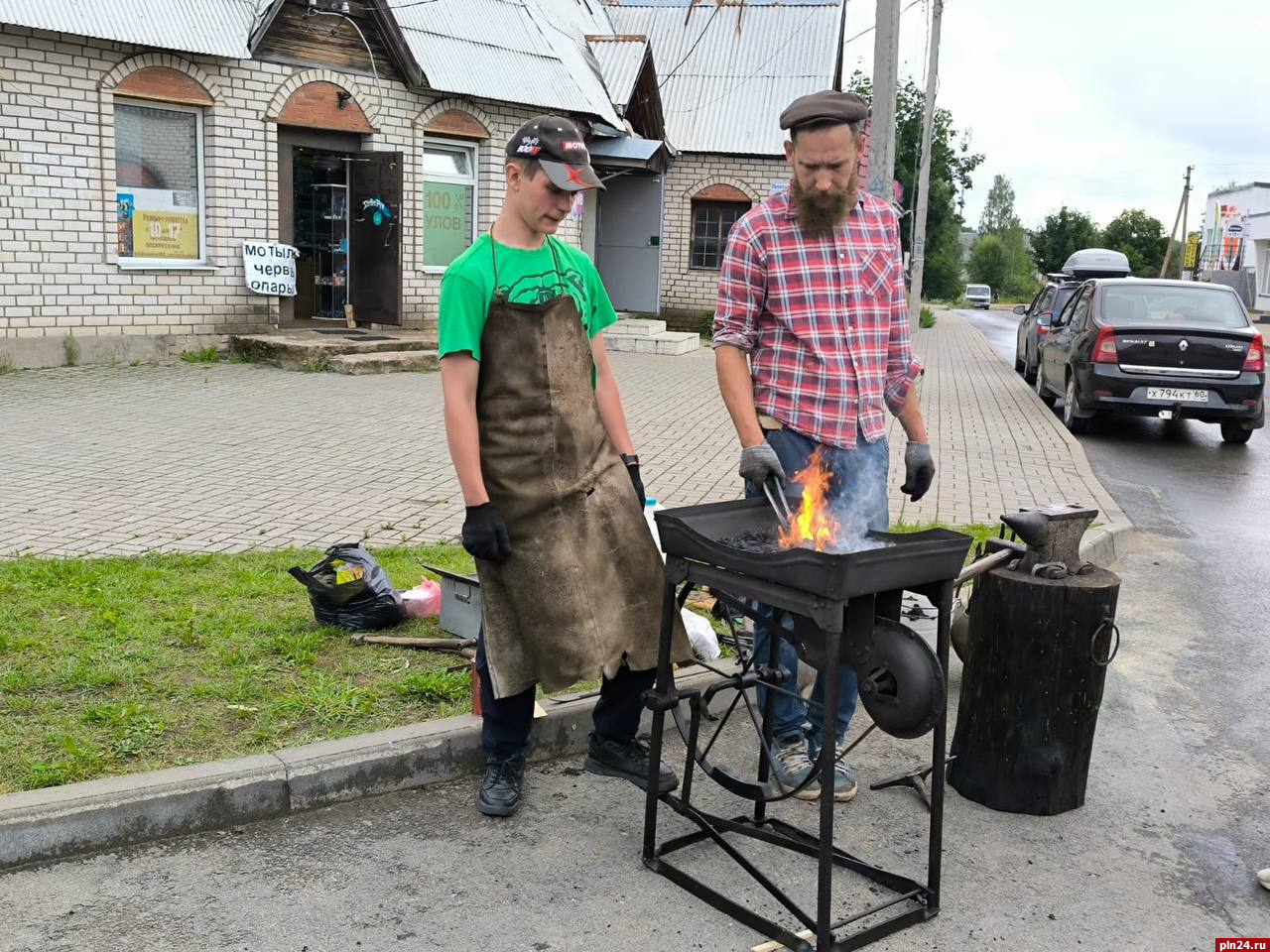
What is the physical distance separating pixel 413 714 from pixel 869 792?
1647 millimetres

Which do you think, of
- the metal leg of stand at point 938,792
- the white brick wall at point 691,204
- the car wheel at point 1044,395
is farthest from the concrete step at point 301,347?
the metal leg of stand at point 938,792

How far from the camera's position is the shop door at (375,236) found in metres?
16.0

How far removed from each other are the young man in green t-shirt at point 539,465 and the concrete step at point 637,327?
54.3ft

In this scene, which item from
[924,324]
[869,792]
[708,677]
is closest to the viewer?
[869,792]

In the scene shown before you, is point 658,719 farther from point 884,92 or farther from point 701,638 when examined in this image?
point 884,92

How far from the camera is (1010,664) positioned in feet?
13.1

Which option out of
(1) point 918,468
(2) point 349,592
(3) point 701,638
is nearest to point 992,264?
(3) point 701,638

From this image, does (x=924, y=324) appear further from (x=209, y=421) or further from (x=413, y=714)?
(x=413, y=714)

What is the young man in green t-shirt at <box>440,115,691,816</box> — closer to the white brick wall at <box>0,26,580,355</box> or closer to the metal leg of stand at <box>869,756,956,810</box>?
the metal leg of stand at <box>869,756,956,810</box>

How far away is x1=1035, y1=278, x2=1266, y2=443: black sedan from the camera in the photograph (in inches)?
482

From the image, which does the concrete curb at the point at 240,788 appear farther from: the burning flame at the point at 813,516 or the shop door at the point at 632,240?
the shop door at the point at 632,240

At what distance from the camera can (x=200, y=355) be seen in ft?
47.9

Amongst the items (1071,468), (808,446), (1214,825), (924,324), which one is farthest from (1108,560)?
(924,324)

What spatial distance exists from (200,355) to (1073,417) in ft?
34.2
